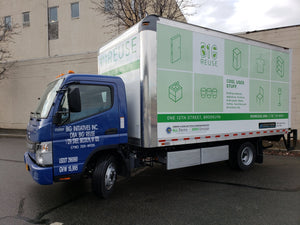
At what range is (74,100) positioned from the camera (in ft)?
13.6

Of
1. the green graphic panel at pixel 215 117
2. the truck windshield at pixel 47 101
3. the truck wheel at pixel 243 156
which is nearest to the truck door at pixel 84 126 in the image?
the truck windshield at pixel 47 101

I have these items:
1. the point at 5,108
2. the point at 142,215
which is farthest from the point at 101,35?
the point at 142,215

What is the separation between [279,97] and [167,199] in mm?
4756

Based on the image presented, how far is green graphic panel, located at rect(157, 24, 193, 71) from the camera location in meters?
4.82

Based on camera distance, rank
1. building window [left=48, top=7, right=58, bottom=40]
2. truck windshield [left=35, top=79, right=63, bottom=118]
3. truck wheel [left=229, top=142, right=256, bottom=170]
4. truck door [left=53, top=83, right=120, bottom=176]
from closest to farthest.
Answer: truck door [left=53, top=83, right=120, bottom=176]
truck windshield [left=35, top=79, right=63, bottom=118]
truck wheel [left=229, top=142, right=256, bottom=170]
building window [left=48, top=7, right=58, bottom=40]

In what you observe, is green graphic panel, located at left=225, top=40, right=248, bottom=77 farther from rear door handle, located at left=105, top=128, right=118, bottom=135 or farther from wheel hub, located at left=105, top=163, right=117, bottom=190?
wheel hub, located at left=105, top=163, right=117, bottom=190

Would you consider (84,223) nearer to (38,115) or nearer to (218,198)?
(38,115)

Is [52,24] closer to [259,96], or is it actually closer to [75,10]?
[75,10]

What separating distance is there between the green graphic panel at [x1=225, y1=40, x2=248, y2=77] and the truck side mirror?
3658 mm

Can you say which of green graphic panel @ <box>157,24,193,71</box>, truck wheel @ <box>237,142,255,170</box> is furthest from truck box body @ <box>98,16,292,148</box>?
truck wheel @ <box>237,142,255,170</box>

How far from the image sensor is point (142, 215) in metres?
4.07

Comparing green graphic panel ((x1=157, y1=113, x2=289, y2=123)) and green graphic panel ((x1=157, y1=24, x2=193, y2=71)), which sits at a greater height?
green graphic panel ((x1=157, y1=24, x2=193, y2=71))

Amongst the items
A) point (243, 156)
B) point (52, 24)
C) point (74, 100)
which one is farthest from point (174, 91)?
point (52, 24)

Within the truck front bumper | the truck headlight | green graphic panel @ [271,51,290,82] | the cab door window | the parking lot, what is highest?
green graphic panel @ [271,51,290,82]
